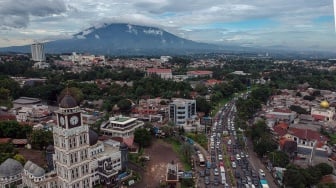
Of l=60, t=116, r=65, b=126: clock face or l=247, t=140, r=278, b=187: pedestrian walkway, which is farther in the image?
l=247, t=140, r=278, b=187: pedestrian walkway

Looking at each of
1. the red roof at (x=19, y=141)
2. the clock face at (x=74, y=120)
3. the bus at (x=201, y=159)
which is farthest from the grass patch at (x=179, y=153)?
the red roof at (x=19, y=141)

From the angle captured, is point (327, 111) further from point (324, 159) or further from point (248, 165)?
point (248, 165)

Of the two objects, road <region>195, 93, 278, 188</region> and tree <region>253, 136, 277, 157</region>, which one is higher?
tree <region>253, 136, 277, 157</region>

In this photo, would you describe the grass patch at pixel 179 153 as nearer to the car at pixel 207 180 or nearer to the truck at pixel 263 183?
the car at pixel 207 180

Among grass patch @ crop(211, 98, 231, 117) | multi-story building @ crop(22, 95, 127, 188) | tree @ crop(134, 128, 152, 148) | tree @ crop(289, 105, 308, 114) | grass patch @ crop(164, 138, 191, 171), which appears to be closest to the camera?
multi-story building @ crop(22, 95, 127, 188)

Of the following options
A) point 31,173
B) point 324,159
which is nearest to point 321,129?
point 324,159

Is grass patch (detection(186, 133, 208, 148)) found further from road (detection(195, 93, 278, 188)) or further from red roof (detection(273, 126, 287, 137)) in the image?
red roof (detection(273, 126, 287, 137))

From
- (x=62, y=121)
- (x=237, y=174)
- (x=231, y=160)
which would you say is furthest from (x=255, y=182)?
(x=62, y=121)

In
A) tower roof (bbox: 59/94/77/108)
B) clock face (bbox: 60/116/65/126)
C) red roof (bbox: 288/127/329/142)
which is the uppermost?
tower roof (bbox: 59/94/77/108)

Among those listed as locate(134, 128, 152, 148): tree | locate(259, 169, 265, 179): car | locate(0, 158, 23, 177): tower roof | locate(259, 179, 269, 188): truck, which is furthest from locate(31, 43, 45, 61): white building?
locate(259, 179, 269, 188): truck
